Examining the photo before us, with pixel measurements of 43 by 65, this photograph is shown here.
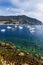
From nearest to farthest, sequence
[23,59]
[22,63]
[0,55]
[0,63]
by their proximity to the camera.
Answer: [0,63] → [22,63] → [23,59] → [0,55]

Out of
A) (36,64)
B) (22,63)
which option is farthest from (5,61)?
(36,64)

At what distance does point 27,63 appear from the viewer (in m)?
31.1

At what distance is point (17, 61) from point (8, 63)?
76.9 inches

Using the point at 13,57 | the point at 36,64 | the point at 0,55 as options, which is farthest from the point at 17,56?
the point at 36,64

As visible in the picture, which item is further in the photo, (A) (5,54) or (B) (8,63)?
(A) (5,54)

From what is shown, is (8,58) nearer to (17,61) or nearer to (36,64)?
(17,61)

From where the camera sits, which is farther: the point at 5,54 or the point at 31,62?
the point at 5,54

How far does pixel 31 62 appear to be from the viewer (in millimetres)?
31859

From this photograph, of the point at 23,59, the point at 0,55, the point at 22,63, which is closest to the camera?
the point at 22,63

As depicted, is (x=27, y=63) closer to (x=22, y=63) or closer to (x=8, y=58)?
(x=22, y=63)

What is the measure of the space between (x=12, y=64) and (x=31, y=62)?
3.45 m

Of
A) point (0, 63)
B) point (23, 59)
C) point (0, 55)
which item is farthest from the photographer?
point (0, 55)

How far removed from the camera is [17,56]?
35750mm

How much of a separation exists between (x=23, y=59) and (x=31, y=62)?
2.37 metres
